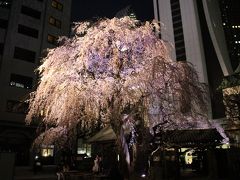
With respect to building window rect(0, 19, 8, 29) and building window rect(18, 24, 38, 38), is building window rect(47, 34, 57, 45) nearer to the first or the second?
building window rect(18, 24, 38, 38)

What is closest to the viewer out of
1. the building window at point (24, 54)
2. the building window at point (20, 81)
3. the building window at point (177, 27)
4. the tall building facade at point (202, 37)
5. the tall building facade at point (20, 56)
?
the tall building facade at point (20, 56)

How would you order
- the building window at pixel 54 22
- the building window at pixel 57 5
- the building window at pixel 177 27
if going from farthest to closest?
the building window at pixel 177 27 → the building window at pixel 57 5 → the building window at pixel 54 22

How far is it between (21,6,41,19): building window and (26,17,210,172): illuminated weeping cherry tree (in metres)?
31.2

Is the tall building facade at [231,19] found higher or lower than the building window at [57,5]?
higher

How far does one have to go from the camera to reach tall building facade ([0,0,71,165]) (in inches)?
1437

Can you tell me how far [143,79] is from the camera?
12.8 m

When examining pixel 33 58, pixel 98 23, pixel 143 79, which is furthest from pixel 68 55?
pixel 33 58

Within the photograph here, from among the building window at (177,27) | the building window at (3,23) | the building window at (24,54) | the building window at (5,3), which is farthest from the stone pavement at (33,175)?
the building window at (177,27)

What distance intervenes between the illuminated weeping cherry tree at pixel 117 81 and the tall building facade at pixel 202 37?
21.0 metres

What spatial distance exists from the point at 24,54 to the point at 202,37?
133ft

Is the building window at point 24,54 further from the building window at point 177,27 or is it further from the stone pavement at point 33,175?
the building window at point 177,27

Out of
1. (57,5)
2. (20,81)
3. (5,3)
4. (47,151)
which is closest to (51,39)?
(57,5)

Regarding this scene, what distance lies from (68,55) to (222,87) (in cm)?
2522

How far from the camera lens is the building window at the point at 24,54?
129 ft
